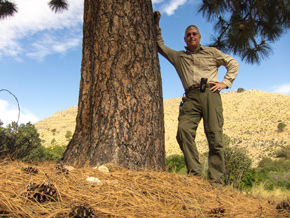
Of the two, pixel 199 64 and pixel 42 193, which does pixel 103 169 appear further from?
pixel 199 64

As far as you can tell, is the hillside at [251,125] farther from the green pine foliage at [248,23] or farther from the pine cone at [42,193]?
the pine cone at [42,193]

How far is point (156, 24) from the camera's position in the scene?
3.33m

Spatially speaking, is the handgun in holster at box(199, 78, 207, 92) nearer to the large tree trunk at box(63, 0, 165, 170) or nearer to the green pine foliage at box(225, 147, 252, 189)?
the large tree trunk at box(63, 0, 165, 170)

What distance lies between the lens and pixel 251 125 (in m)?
36.4

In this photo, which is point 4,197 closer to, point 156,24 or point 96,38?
point 96,38

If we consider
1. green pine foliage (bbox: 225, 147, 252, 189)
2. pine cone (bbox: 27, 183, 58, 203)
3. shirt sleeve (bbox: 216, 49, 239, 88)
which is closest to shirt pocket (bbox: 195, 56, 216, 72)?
shirt sleeve (bbox: 216, 49, 239, 88)

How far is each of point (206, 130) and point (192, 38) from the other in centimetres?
116

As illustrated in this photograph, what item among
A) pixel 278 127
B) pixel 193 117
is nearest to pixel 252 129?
pixel 278 127

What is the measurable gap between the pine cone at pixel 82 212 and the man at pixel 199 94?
1.80m

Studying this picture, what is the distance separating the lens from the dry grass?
59.9 inches

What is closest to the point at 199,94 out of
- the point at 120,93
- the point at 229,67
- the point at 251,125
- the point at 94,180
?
the point at 229,67

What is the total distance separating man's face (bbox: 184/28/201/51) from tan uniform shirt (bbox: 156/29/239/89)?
2.9 inches

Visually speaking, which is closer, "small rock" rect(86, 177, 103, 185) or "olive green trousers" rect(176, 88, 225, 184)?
"small rock" rect(86, 177, 103, 185)

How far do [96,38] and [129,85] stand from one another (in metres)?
0.64
